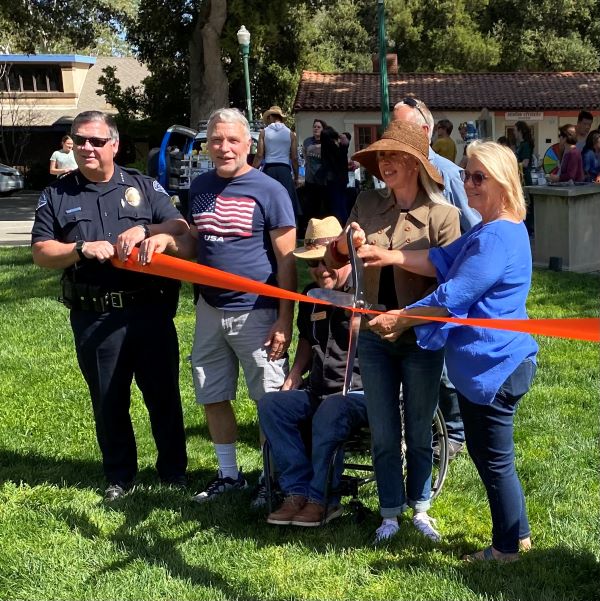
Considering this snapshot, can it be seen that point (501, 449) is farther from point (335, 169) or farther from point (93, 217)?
point (335, 169)

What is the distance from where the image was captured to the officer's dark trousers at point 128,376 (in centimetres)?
442

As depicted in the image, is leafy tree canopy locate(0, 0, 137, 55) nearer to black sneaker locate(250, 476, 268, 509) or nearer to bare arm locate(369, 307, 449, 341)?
black sneaker locate(250, 476, 268, 509)

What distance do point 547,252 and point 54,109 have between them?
40999 mm

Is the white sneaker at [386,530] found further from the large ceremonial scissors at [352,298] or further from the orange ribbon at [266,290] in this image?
the orange ribbon at [266,290]

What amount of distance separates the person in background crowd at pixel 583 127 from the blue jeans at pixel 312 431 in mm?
10104

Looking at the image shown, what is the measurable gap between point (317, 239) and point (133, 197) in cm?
106

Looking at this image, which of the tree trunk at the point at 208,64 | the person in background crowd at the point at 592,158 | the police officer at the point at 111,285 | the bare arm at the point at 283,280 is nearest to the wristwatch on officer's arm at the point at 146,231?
the police officer at the point at 111,285

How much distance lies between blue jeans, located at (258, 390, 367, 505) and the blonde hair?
1266 mm

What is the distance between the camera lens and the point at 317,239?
4.04 meters

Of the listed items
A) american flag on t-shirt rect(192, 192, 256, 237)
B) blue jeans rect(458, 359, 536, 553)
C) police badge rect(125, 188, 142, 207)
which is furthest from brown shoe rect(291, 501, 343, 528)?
police badge rect(125, 188, 142, 207)

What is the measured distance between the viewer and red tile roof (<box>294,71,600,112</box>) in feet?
111

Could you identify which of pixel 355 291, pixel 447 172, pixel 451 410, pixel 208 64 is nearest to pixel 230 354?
pixel 355 291

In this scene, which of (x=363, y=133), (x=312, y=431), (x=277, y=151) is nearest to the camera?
(x=312, y=431)

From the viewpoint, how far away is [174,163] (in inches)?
635
